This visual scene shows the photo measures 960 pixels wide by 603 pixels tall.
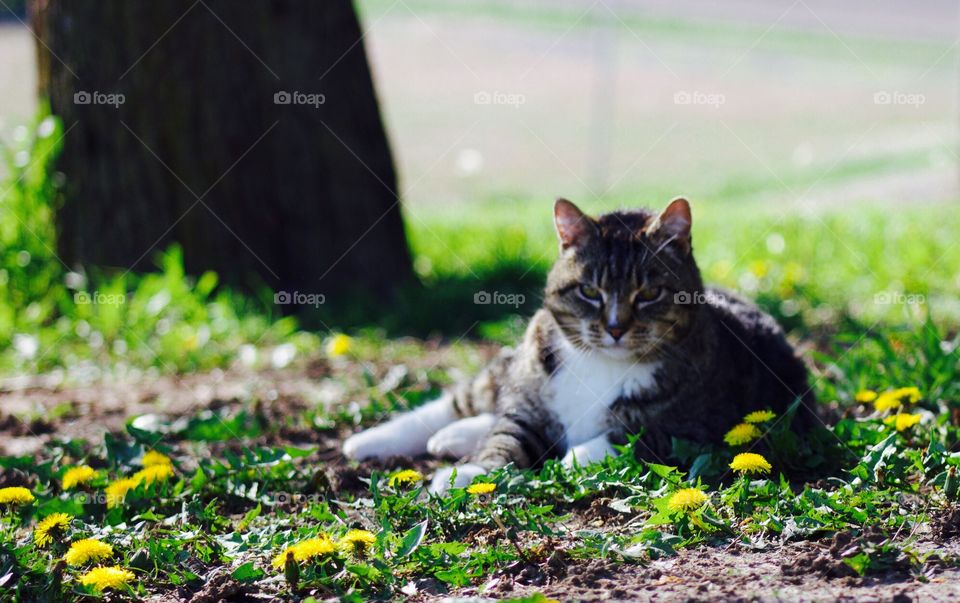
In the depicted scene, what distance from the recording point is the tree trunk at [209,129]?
5816 millimetres

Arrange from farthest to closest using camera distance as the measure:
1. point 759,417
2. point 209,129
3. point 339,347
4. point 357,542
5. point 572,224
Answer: point 209,129, point 339,347, point 572,224, point 759,417, point 357,542

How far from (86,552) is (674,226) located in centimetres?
214

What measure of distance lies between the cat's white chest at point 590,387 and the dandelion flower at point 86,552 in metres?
1.64

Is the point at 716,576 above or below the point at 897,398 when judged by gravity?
below

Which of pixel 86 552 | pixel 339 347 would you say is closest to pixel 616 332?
pixel 86 552

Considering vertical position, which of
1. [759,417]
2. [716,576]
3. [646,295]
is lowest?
[716,576]

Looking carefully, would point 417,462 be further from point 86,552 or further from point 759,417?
point 86,552

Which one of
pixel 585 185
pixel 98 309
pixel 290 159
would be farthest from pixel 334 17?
pixel 585 185

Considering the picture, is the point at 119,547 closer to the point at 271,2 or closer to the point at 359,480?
the point at 359,480

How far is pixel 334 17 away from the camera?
6.04 m

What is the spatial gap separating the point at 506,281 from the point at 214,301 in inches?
72.4

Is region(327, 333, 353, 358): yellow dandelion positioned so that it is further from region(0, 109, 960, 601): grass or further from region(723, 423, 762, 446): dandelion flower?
region(723, 423, 762, 446): dandelion flower

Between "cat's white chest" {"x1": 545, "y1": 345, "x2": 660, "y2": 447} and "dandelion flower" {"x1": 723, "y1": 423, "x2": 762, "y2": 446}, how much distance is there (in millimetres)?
401

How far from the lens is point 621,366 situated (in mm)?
3629
